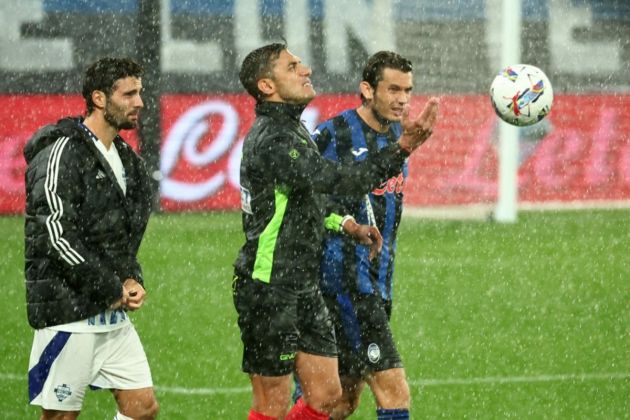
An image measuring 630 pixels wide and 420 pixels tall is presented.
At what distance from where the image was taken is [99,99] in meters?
6.22

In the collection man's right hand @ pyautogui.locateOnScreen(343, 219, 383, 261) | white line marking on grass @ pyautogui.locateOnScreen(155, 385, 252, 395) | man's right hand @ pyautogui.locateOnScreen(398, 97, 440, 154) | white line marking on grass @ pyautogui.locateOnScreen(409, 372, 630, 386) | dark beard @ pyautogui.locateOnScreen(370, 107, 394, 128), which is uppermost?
dark beard @ pyautogui.locateOnScreen(370, 107, 394, 128)

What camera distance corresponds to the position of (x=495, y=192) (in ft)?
60.3

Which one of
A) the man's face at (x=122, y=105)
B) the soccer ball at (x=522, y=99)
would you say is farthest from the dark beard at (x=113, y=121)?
the soccer ball at (x=522, y=99)

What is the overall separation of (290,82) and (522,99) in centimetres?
237

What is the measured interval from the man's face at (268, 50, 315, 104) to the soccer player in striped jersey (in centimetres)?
53

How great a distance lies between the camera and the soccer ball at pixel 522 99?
843 cm

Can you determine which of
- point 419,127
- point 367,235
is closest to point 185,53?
point 367,235

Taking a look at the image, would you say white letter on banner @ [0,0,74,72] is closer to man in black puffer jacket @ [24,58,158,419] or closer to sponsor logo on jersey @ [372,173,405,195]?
sponsor logo on jersey @ [372,173,405,195]

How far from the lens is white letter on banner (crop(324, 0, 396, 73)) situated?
18.9 meters

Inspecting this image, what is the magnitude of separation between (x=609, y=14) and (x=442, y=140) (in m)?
3.66

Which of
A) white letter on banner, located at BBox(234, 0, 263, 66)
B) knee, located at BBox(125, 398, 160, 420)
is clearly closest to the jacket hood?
knee, located at BBox(125, 398, 160, 420)

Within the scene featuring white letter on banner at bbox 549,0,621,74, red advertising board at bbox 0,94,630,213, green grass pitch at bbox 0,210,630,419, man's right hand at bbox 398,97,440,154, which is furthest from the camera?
white letter on banner at bbox 549,0,621,74

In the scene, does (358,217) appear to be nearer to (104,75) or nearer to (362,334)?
(362,334)

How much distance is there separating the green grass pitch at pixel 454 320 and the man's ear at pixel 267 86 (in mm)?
2741
